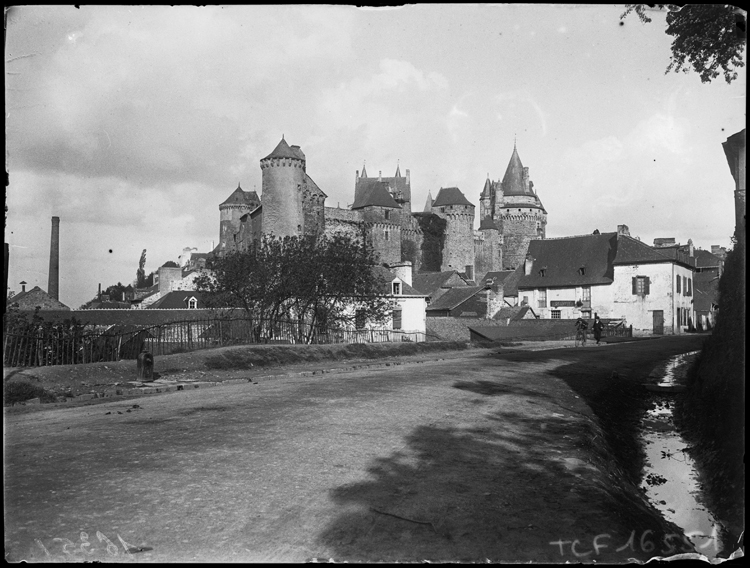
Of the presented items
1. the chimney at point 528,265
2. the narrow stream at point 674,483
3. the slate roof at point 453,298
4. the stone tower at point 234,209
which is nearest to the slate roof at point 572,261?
the chimney at point 528,265

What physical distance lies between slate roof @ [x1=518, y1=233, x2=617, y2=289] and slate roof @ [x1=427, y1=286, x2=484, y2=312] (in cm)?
493

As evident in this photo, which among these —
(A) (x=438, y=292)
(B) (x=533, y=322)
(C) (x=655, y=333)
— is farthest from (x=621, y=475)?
(A) (x=438, y=292)

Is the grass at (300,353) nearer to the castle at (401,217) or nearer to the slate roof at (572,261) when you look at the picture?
the slate roof at (572,261)

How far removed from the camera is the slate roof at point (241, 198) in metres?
109

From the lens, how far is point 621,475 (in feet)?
27.5

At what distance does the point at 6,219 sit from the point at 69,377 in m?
11.0

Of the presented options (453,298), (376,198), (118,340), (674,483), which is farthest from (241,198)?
(674,483)

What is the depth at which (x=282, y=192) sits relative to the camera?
69.6 metres

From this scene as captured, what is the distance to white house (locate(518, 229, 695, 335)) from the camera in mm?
53438

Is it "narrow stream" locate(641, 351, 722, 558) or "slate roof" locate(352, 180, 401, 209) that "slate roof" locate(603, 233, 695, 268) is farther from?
"narrow stream" locate(641, 351, 722, 558)

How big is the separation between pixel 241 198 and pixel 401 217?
102ft

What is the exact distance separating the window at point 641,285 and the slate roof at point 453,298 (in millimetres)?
14200

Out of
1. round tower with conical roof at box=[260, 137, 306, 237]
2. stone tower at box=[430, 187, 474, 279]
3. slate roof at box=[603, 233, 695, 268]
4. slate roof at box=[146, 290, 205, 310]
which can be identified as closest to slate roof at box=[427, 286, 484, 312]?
slate roof at box=[603, 233, 695, 268]

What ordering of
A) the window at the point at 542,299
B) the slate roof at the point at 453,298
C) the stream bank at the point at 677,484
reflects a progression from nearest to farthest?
the stream bank at the point at 677,484
the slate roof at the point at 453,298
the window at the point at 542,299
